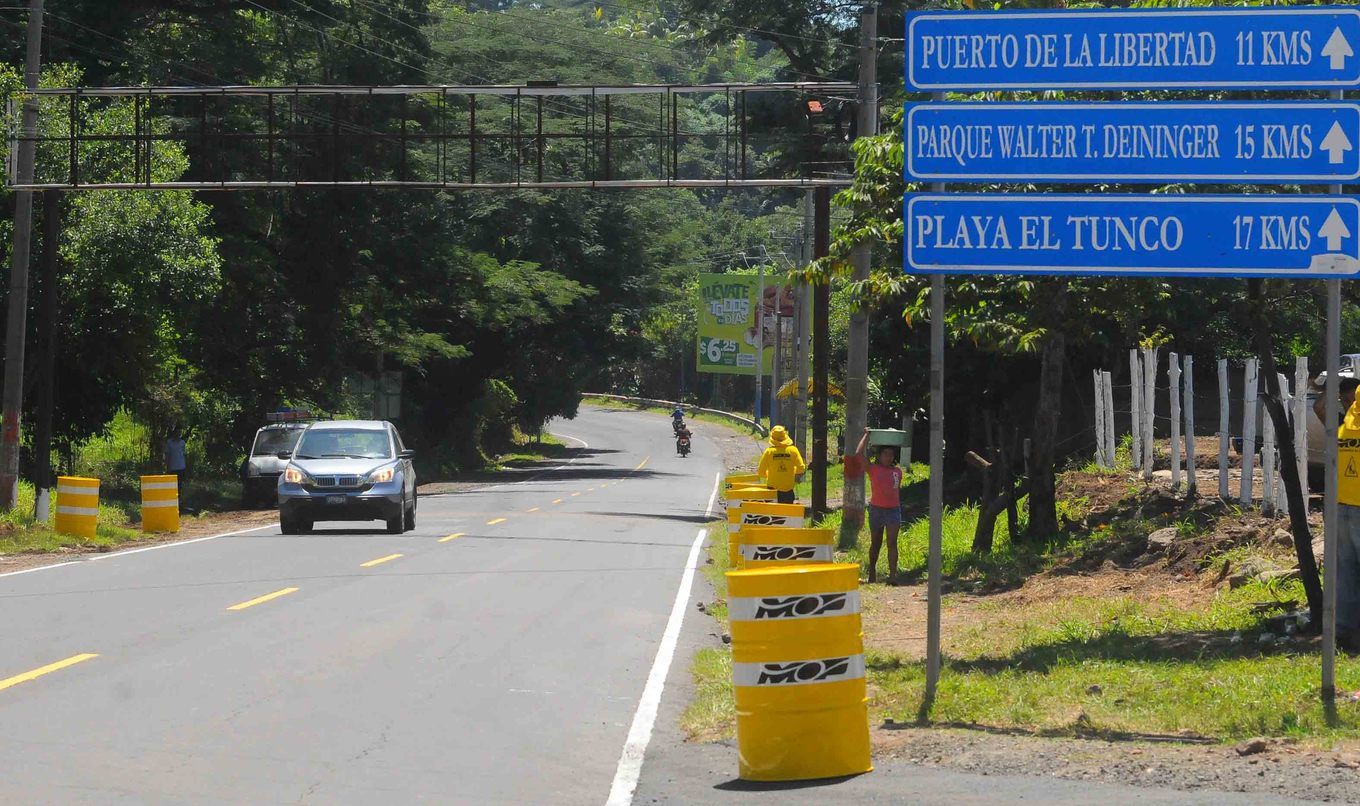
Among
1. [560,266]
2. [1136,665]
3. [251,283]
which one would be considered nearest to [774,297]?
[560,266]

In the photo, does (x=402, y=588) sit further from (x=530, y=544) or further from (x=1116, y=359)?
(x=1116, y=359)

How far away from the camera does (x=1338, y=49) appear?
31.9 feet

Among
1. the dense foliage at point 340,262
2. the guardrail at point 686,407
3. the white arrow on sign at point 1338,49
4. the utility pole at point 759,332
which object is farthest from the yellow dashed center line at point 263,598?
the guardrail at point 686,407

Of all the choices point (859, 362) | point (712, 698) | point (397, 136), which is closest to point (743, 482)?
point (859, 362)

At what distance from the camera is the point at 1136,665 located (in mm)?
10812

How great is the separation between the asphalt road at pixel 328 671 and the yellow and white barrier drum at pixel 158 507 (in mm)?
3282

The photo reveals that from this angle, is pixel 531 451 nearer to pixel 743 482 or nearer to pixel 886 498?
pixel 743 482

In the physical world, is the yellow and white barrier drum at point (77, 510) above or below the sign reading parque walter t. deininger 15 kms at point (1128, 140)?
below

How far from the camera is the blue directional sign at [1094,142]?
990 centimetres

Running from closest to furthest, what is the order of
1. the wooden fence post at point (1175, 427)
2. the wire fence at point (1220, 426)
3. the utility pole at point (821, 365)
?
the wire fence at point (1220, 426) < the wooden fence post at point (1175, 427) < the utility pole at point (821, 365)

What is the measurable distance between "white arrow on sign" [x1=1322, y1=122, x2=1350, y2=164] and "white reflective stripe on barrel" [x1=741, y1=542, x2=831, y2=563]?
16.7ft

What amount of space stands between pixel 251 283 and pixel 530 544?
648 inches

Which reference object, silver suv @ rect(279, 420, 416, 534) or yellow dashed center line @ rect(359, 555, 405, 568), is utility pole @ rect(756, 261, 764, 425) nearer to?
silver suv @ rect(279, 420, 416, 534)

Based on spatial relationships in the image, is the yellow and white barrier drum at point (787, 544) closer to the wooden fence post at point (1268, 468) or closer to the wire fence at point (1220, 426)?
the wire fence at point (1220, 426)
